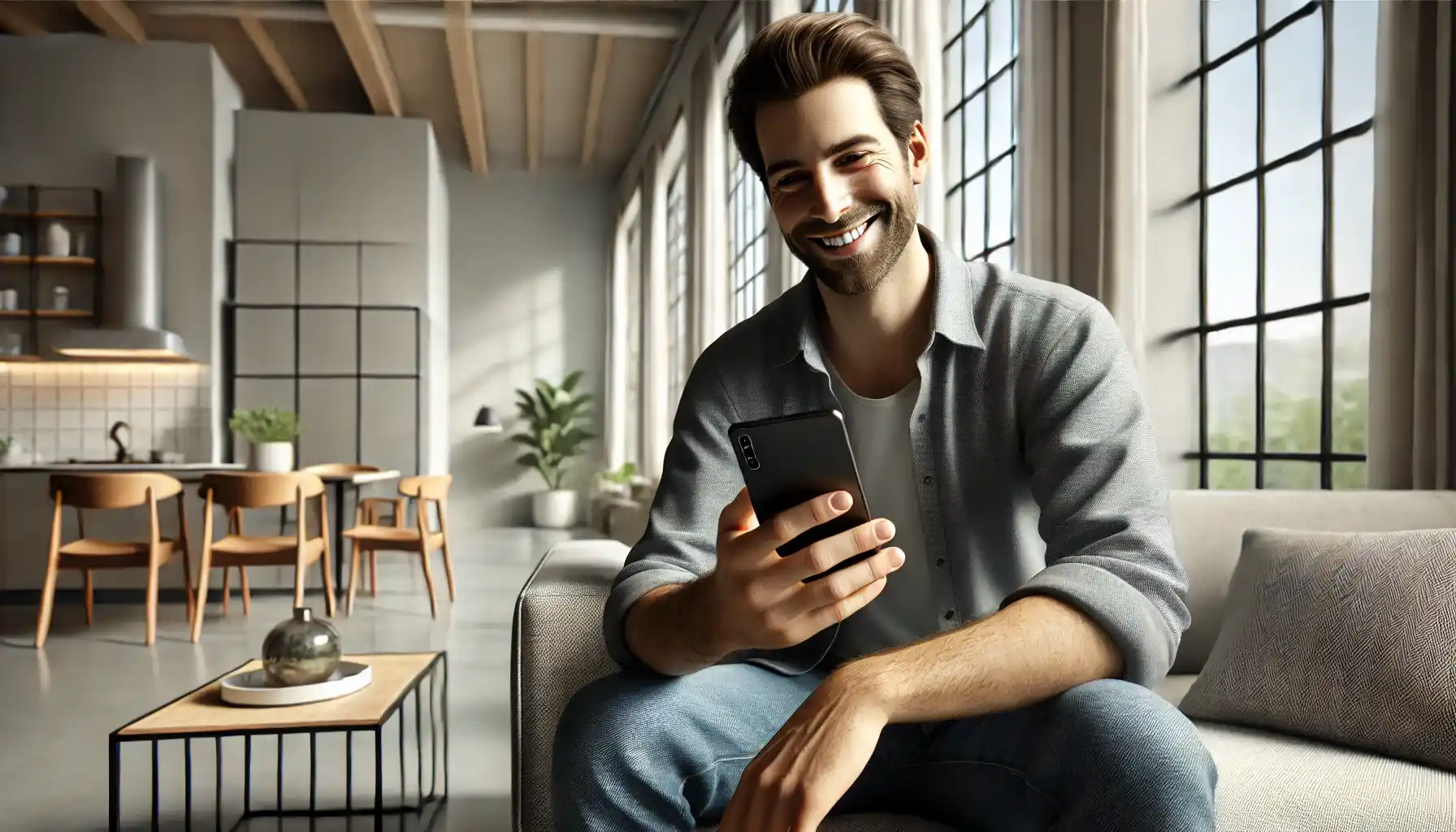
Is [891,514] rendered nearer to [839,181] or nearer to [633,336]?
[839,181]

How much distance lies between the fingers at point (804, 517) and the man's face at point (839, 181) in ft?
1.45

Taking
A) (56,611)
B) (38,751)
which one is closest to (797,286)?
(38,751)

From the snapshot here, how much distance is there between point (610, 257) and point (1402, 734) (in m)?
11.1

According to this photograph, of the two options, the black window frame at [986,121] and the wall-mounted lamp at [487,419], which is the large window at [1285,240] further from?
the wall-mounted lamp at [487,419]

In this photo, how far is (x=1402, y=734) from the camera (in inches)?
52.1

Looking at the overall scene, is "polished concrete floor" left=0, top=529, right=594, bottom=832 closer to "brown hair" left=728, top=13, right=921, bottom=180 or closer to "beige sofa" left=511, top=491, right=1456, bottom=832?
"beige sofa" left=511, top=491, right=1456, bottom=832

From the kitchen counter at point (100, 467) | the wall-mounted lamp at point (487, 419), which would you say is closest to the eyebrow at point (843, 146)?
the kitchen counter at point (100, 467)

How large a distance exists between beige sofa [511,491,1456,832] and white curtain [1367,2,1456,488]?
0.22 metres

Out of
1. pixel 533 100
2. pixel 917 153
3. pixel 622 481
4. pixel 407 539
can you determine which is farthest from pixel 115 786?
pixel 622 481

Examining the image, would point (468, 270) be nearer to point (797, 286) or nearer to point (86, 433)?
point (86, 433)

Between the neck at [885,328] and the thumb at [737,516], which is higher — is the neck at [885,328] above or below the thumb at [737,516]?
above

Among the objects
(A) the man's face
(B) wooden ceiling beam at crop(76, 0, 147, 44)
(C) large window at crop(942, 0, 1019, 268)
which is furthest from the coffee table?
(B) wooden ceiling beam at crop(76, 0, 147, 44)

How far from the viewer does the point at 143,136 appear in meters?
7.34

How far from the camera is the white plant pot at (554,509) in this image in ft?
37.3
